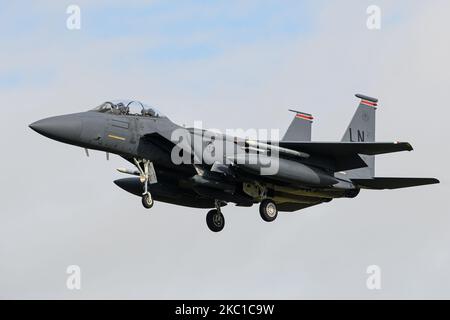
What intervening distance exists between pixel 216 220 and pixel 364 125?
15.3 ft

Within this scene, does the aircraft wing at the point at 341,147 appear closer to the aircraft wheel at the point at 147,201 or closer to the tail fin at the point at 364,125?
the tail fin at the point at 364,125

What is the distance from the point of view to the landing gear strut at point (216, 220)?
30234 mm

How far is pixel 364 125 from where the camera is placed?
31312 millimetres

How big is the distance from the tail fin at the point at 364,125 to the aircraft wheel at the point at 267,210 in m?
2.99

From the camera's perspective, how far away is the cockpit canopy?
27828 mm

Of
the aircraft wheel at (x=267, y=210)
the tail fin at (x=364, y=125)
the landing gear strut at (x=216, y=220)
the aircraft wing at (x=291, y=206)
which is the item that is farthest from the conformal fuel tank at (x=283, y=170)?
the landing gear strut at (x=216, y=220)

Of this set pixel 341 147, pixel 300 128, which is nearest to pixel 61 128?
pixel 341 147

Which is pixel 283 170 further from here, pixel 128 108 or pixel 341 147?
pixel 128 108

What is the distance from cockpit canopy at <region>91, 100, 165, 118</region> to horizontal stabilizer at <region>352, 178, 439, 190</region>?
18.4 feet

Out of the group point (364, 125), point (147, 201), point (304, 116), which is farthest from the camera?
point (304, 116)

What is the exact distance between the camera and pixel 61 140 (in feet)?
88.2

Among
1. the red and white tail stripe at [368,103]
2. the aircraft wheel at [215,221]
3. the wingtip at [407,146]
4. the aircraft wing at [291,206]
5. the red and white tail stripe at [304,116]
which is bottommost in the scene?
the aircraft wheel at [215,221]

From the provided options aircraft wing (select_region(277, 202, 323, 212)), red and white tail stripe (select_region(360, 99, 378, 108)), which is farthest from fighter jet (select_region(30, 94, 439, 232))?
red and white tail stripe (select_region(360, 99, 378, 108))

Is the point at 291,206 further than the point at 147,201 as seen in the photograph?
Yes
